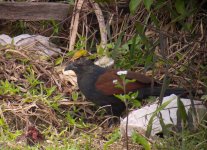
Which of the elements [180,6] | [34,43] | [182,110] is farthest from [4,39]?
[182,110]

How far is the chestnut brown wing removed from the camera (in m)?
5.45

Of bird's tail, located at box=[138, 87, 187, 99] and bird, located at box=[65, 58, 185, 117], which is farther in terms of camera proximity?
bird, located at box=[65, 58, 185, 117]

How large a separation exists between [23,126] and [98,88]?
0.78m

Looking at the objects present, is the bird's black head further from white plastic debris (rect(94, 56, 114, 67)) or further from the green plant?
the green plant

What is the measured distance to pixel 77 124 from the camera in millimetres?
5395

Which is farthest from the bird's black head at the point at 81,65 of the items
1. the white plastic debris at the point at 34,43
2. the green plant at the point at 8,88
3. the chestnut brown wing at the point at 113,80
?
the white plastic debris at the point at 34,43

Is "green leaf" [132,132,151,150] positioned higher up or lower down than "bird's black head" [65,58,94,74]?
lower down

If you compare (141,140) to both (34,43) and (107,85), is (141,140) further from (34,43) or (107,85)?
(34,43)

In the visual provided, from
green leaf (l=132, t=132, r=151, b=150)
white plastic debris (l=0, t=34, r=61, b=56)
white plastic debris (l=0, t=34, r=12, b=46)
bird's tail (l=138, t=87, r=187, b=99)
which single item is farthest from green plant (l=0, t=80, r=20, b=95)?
green leaf (l=132, t=132, r=151, b=150)

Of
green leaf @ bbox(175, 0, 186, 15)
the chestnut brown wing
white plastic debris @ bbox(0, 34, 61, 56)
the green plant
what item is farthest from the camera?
white plastic debris @ bbox(0, 34, 61, 56)

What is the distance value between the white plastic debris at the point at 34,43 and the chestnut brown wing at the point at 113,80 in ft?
3.64

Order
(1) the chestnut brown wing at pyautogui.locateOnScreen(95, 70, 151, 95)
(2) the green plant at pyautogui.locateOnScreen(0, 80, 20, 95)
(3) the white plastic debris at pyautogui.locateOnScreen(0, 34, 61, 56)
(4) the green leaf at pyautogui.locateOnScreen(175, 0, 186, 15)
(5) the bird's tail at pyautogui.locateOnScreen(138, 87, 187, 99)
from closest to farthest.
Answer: (4) the green leaf at pyautogui.locateOnScreen(175, 0, 186, 15)
(5) the bird's tail at pyautogui.locateOnScreen(138, 87, 187, 99)
(1) the chestnut brown wing at pyautogui.locateOnScreen(95, 70, 151, 95)
(2) the green plant at pyautogui.locateOnScreen(0, 80, 20, 95)
(3) the white plastic debris at pyautogui.locateOnScreen(0, 34, 61, 56)

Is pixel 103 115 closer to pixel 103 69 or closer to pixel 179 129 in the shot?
pixel 103 69

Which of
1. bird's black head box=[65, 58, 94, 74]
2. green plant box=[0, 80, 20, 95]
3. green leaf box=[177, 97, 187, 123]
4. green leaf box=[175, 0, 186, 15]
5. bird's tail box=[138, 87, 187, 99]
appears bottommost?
green plant box=[0, 80, 20, 95]
